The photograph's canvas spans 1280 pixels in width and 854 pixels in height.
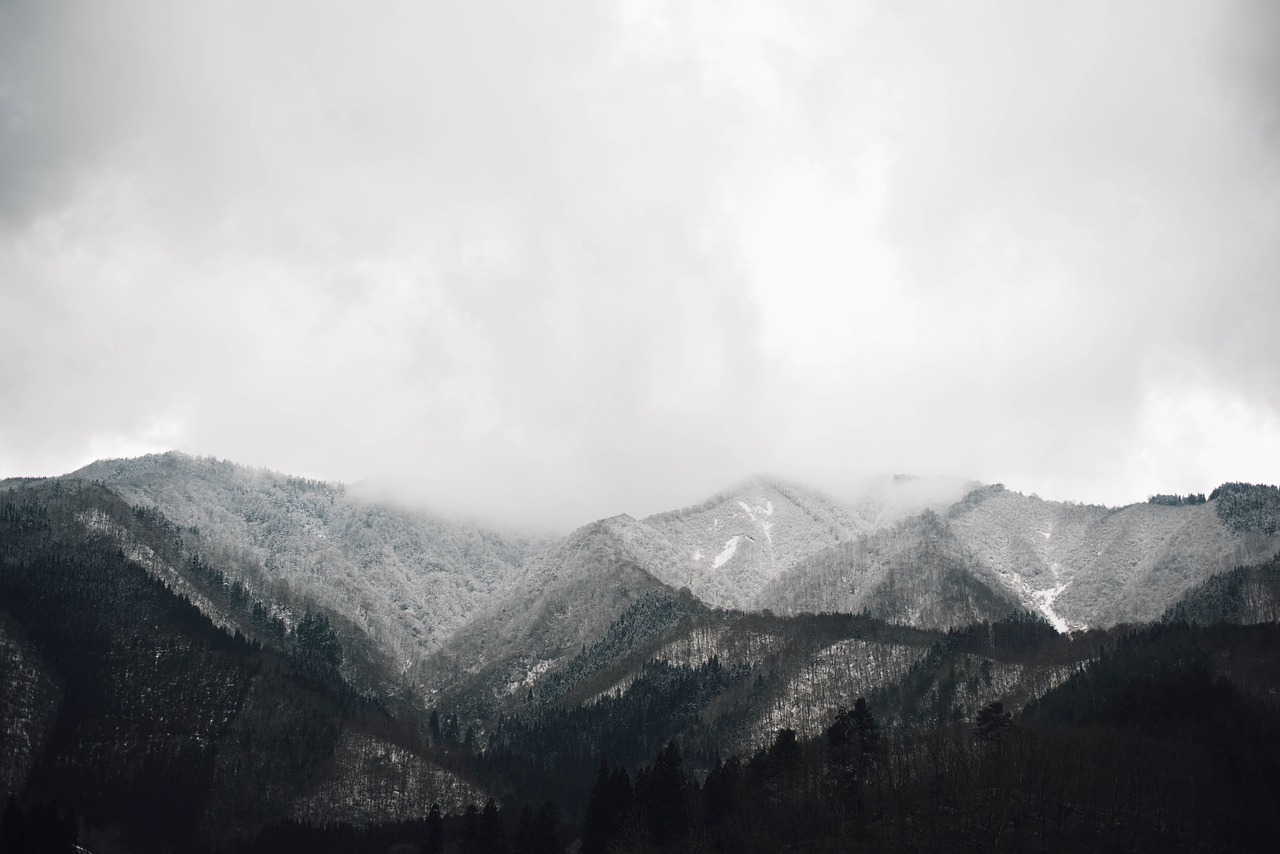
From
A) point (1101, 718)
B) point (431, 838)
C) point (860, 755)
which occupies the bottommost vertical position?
point (431, 838)

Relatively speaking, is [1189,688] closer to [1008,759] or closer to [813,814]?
[1008,759]

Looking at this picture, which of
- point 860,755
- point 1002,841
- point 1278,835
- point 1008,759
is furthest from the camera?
point 1008,759

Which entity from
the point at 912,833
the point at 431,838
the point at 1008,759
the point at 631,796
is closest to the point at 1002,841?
the point at 912,833

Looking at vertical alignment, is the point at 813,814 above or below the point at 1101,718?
below

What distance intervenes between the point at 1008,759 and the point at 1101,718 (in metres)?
38.5

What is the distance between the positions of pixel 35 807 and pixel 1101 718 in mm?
191571

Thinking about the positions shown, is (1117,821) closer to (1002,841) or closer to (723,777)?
(1002,841)

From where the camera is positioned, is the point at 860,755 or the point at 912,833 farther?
the point at 860,755

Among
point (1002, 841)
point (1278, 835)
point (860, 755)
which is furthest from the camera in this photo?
point (860, 755)

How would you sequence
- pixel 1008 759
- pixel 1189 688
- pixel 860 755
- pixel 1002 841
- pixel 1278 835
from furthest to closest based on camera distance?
pixel 1189 688 → pixel 1008 759 → pixel 860 755 → pixel 1278 835 → pixel 1002 841

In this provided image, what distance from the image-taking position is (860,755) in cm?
14100

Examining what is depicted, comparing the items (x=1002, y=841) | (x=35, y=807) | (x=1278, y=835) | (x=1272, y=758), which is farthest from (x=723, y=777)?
(x=35, y=807)

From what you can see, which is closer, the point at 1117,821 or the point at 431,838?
the point at 1117,821

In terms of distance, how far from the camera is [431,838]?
159 metres
